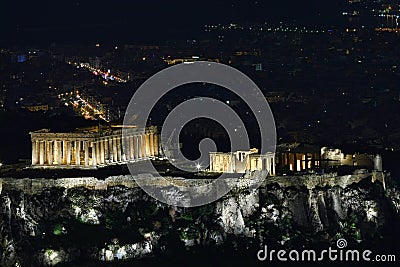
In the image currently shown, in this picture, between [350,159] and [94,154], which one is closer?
[94,154]

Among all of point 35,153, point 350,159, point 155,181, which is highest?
point 35,153

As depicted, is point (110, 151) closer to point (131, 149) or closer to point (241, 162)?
point (131, 149)

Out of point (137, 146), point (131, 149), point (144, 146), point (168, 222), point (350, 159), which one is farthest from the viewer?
point (350, 159)

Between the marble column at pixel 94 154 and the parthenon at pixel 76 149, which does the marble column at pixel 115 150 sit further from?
the marble column at pixel 94 154

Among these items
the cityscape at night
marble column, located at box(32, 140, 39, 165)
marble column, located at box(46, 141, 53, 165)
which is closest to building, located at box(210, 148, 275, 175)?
the cityscape at night

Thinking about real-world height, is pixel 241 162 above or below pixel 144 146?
below

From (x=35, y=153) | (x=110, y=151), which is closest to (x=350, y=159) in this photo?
(x=110, y=151)

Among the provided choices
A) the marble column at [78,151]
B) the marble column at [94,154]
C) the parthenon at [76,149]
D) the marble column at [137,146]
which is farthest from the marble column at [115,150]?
the marble column at [78,151]
